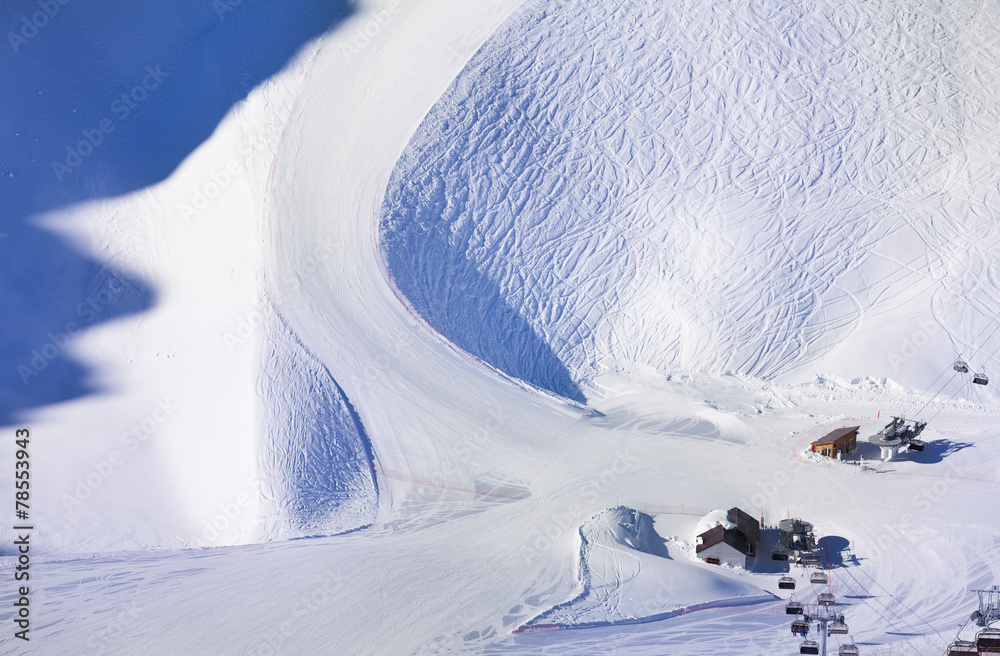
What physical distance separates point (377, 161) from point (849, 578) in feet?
49.4

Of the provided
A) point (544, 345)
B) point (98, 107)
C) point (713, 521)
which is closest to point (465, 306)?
point (544, 345)

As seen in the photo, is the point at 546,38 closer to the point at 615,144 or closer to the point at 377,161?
the point at 615,144

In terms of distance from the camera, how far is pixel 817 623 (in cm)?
1551

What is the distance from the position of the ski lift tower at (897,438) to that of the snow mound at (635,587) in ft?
15.4

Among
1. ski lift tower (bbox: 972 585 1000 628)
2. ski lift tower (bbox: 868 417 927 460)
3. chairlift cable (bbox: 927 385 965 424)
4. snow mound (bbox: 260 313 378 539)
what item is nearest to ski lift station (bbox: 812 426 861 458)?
ski lift tower (bbox: 868 417 927 460)

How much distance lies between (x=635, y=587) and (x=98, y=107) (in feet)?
67.2

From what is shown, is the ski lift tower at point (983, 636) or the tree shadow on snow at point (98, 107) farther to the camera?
the tree shadow on snow at point (98, 107)

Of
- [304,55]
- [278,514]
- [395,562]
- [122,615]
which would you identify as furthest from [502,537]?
[304,55]

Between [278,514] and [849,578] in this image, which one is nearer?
[849,578]

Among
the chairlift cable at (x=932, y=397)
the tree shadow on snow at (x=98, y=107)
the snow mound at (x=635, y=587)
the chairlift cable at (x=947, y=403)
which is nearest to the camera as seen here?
the snow mound at (x=635, y=587)

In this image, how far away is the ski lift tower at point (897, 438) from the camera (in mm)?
18781

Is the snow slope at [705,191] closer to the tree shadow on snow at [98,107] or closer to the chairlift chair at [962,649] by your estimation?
the tree shadow on snow at [98,107]

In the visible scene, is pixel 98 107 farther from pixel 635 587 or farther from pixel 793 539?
pixel 793 539

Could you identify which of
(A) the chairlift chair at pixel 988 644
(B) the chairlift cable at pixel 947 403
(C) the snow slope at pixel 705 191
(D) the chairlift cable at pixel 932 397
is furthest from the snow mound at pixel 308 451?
(B) the chairlift cable at pixel 947 403
